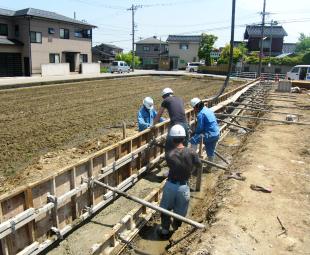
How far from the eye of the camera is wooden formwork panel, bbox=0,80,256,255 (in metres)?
4.77

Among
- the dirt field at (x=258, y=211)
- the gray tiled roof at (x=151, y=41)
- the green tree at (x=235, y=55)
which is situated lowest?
the dirt field at (x=258, y=211)

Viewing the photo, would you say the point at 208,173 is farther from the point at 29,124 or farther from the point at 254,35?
the point at 254,35

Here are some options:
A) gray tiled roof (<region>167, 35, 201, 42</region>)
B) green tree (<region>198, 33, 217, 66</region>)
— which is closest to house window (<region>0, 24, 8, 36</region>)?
green tree (<region>198, 33, 217, 66</region>)

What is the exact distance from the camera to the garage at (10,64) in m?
35.4

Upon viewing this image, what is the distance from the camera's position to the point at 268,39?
64.1m

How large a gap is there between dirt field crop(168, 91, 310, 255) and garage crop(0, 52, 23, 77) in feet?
107

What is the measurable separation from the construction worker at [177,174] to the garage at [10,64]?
3443 cm

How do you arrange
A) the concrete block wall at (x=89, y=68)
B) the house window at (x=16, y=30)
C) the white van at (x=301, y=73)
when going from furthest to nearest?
the concrete block wall at (x=89, y=68)
the house window at (x=16, y=30)
the white van at (x=301, y=73)

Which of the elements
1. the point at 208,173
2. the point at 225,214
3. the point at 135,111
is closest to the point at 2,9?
the point at 135,111

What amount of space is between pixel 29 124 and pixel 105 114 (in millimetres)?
3878

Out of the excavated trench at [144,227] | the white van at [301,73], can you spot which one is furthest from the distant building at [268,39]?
the excavated trench at [144,227]

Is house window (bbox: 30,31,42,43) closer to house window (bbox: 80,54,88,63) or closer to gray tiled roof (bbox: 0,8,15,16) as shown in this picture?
gray tiled roof (bbox: 0,8,15,16)

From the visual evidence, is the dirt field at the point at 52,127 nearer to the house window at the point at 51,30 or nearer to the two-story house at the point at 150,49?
the house window at the point at 51,30

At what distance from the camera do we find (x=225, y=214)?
5809mm
